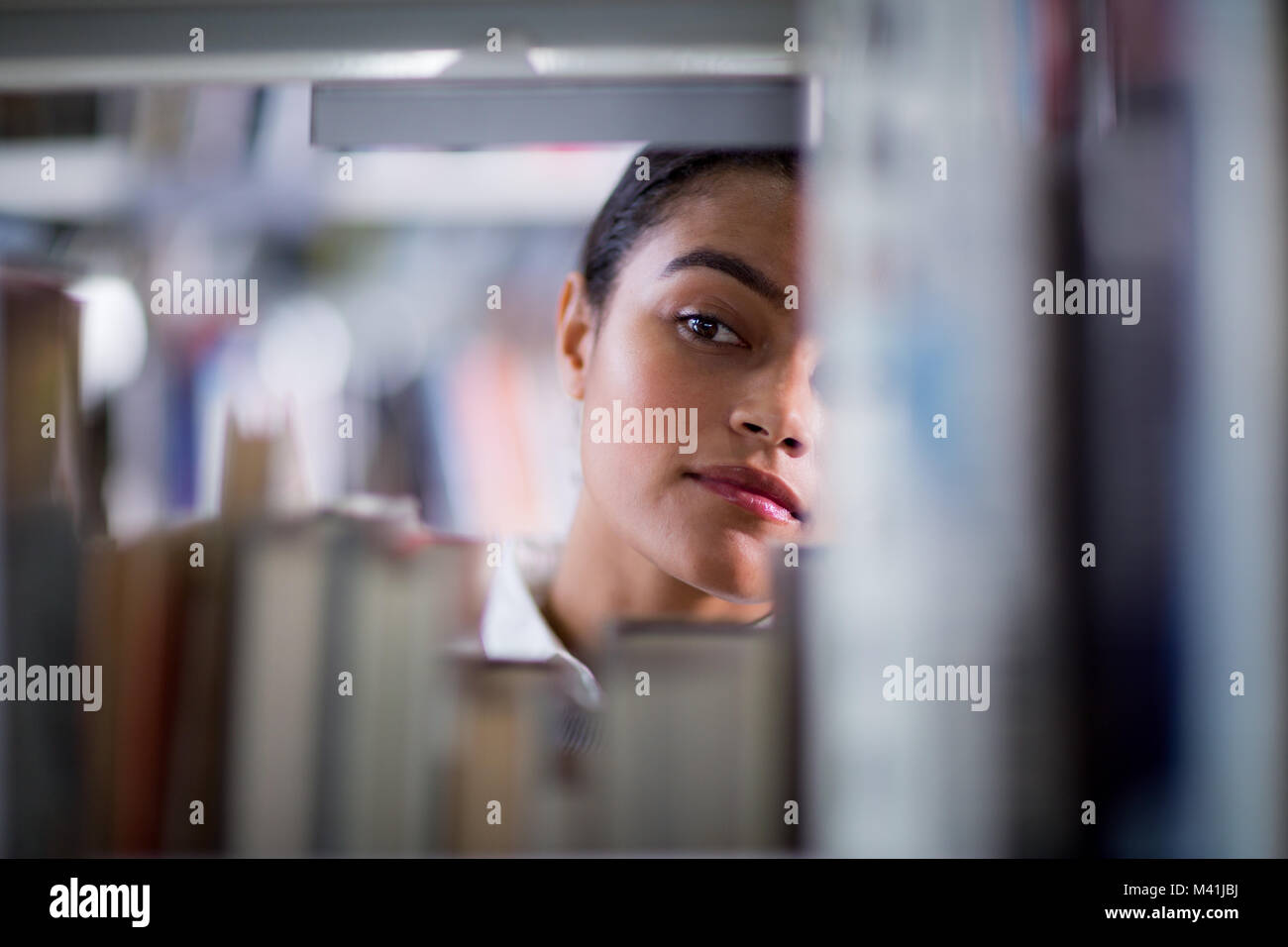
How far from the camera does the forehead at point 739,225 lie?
1204 mm

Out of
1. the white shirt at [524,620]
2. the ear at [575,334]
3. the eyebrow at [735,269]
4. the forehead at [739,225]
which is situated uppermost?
the forehead at [739,225]

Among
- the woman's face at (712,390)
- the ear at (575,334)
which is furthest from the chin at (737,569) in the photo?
the ear at (575,334)

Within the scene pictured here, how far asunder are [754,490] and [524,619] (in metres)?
0.30

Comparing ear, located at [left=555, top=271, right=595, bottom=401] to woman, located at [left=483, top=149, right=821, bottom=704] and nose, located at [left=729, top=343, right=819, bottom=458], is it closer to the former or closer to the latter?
woman, located at [left=483, top=149, right=821, bottom=704]

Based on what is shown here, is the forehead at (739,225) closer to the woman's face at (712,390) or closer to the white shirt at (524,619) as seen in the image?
the woman's face at (712,390)

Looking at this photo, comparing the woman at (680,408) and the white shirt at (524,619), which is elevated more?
the woman at (680,408)

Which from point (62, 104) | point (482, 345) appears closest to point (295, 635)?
point (482, 345)

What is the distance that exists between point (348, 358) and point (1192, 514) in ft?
3.15

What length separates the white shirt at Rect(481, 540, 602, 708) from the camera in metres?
1.21

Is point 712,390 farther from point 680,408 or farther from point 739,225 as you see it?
point 739,225

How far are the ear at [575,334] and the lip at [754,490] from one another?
0.55 ft

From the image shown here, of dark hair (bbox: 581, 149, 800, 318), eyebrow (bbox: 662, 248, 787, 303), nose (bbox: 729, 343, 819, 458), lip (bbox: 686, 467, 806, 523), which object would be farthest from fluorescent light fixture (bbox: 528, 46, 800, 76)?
lip (bbox: 686, 467, 806, 523)

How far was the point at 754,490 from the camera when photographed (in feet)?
3.97

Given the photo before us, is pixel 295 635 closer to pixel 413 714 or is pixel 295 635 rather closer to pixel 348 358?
pixel 413 714
